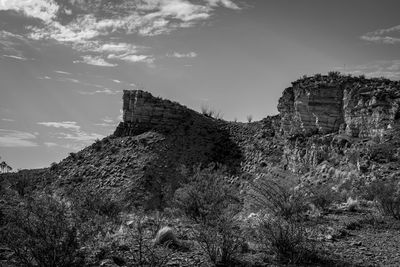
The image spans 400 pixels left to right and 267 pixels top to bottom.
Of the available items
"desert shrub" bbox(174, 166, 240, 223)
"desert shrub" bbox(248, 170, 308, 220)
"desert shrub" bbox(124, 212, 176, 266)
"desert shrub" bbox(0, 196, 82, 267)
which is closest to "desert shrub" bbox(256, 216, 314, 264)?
"desert shrub" bbox(124, 212, 176, 266)

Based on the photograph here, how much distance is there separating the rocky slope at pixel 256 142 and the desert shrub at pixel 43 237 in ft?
64.4

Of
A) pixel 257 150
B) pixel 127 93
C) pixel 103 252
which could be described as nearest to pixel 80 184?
pixel 127 93

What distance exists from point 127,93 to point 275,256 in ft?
142

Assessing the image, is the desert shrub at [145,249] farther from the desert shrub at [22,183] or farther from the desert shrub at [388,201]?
the desert shrub at [22,183]

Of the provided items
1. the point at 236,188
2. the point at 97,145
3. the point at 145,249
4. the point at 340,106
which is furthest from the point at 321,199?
the point at 97,145

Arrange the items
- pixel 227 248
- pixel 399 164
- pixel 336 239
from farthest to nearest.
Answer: pixel 399 164 < pixel 336 239 < pixel 227 248

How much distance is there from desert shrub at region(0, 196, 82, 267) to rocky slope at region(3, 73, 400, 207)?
64.4 ft

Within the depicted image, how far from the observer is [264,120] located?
149 ft

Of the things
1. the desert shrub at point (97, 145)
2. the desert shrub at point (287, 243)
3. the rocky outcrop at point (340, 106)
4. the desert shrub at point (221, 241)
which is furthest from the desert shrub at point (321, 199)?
the desert shrub at point (97, 145)

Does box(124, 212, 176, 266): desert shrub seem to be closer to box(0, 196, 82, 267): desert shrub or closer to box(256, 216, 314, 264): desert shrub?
box(0, 196, 82, 267): desert shrub

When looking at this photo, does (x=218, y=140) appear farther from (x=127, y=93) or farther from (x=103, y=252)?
(x=103, y=252)

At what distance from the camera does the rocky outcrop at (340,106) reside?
27.5 metres

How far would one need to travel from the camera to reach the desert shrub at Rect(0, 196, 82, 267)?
8242mm

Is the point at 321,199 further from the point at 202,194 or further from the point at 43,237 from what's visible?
the point at 43,237
